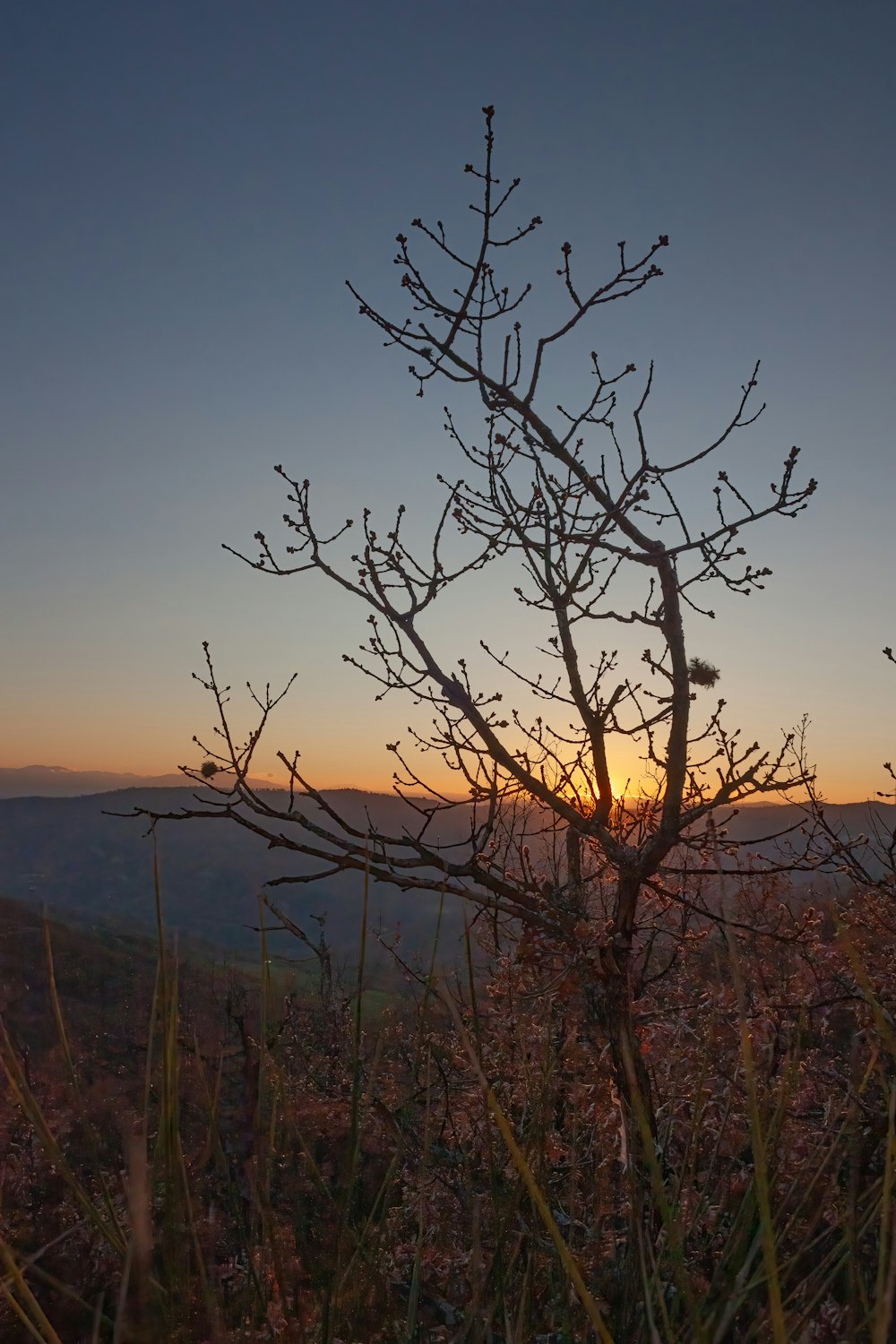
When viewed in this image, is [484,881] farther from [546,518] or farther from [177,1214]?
[177,1214]

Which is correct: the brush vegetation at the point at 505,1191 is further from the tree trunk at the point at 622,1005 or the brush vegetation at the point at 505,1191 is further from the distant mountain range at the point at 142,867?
the distant mountain range at the point at 142,867

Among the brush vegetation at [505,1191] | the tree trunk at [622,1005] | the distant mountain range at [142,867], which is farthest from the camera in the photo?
the distant mountain range at [142,867]

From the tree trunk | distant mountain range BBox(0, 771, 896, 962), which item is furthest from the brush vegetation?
distant mountain range BBox(0, 771, 896, 962)

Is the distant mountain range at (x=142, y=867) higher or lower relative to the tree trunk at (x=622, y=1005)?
lower

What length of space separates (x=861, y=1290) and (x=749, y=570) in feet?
10.0

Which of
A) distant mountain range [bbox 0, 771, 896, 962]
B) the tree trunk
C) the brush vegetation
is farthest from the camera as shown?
distant mountain range [bbox 0, 771, 896, 962]

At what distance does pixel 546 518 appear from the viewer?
3.67m

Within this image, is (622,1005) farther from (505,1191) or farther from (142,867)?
(142,867)

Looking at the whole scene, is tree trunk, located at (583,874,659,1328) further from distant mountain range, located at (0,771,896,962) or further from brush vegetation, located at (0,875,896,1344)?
distant mountain range, located at (0,771,896,962)

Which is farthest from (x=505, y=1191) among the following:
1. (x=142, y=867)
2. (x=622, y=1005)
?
(x=142, y=867)

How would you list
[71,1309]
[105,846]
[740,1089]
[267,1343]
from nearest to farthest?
[267,1343] → [740,1089] → [71,1309] → [105,846]

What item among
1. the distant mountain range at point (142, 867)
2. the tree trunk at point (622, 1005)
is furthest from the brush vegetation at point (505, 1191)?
the distant mountain range at point (142, 867)

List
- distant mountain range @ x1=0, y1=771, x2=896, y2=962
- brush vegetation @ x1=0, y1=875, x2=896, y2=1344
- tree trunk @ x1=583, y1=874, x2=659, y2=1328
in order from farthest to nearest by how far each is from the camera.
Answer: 1. distant mountain range @ x1=0, y1=771, x2=896, y2=962
2. tree trunk @ x1=583, y1=874, x2=659, y2=1328
3. brush vegetation @ x1=0, y1=875, x2=896, y2=1344

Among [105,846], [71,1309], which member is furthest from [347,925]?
[71,1309]
